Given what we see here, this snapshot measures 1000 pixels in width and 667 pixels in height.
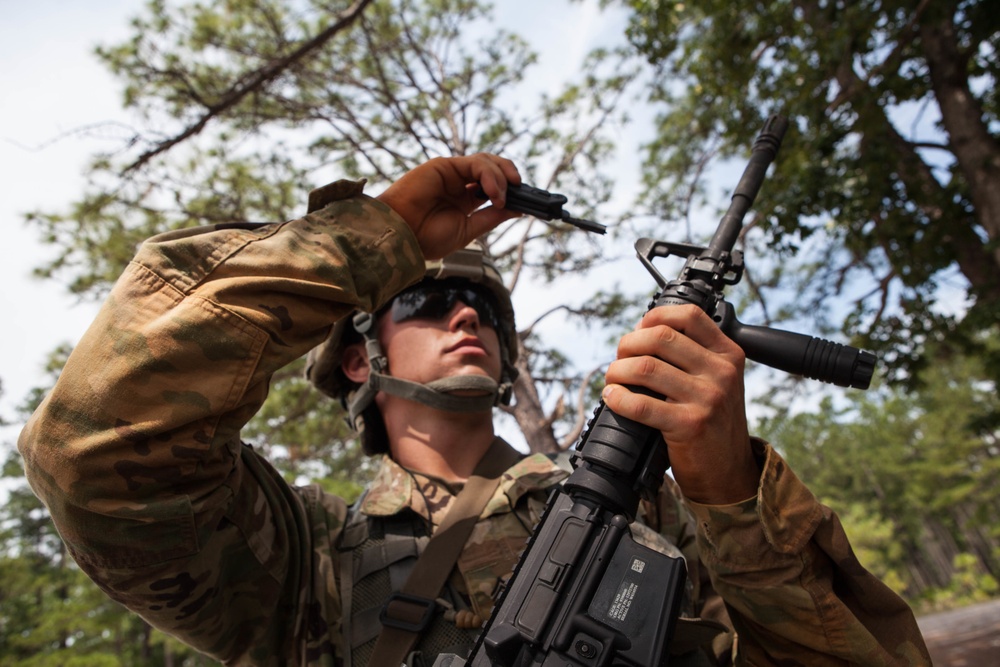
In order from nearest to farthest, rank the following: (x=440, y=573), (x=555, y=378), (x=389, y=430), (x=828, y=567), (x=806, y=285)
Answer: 1. (x=828, y=567)
2. (x=440, y=573)
3. (x=389, y=430)
4. (x=555, y=378)
5. (x=806, y=285)

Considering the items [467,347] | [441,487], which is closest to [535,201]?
[467,347]

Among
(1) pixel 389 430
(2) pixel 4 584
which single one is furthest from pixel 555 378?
(2) pixel 4 584

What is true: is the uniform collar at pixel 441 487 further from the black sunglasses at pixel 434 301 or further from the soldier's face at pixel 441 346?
the black sunglasses at pixel 434 301

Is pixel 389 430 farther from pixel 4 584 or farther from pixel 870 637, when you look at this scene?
pixel 4 584

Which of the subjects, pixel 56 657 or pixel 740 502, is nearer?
pixel 740 502

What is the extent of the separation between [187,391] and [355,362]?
1.83 metres

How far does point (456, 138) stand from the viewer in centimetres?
637

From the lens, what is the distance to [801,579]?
4.96 feet

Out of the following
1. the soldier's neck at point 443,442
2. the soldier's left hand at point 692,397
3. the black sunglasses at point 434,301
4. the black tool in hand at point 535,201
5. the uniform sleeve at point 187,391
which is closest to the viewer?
the uniform sleeve at point 187,391

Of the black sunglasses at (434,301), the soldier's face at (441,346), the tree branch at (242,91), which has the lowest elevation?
the soldier's face at (441,346)

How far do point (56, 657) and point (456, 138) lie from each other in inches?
607

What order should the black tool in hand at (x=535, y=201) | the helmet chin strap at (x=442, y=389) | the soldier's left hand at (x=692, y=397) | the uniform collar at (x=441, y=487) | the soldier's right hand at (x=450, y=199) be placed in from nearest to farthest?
the soldier's left hand at (x=692, y=397)
the soldier's right hand at (x=450, y=199)
the black tool in hand at (x=535, y=201)
the uniform collar at (x=441, y=487)
the helmet chin strap at (x=442, y=389)

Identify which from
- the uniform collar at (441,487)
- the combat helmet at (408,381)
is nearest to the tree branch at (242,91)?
the combat helmet at (408,381)

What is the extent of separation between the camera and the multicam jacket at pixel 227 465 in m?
1.30
